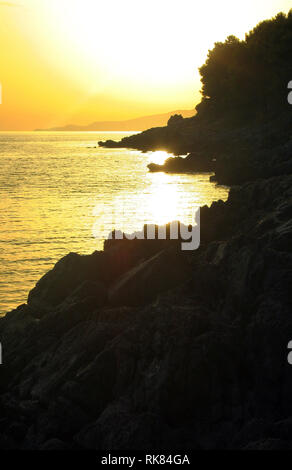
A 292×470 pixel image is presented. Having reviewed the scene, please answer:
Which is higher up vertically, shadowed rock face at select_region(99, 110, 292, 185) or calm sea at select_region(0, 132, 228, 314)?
shadowed rock face at select_region(99, 110, 292, 185)

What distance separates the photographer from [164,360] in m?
13.5

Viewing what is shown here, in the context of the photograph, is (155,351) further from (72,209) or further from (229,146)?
(229,146)

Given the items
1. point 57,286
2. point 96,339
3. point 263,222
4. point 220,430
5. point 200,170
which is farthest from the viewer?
point 200,170

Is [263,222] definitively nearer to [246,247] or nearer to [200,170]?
[246,247]

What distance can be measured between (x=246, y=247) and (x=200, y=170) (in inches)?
2872

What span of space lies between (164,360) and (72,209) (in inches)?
1668

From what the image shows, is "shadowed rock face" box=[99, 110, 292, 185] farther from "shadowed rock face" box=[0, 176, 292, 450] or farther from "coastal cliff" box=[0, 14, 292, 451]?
"shadowed rock face" box=[0, 176, 292, 450]

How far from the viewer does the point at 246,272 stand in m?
15.9

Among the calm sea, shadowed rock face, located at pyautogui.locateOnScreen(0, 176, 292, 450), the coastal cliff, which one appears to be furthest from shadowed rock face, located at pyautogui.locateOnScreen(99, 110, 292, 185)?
shadowed rock face, located at pyautogui.locateOnScreen(0, 176, 292, 450)

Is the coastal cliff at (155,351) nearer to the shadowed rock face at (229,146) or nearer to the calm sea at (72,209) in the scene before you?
the calm sea at (72,209)

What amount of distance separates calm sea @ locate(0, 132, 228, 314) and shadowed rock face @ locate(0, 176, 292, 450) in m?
9.91

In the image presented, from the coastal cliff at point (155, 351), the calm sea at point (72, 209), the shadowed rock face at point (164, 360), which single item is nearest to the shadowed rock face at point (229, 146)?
the calm sea at point (72, 209)

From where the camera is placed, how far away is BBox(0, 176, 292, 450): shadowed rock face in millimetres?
12570
